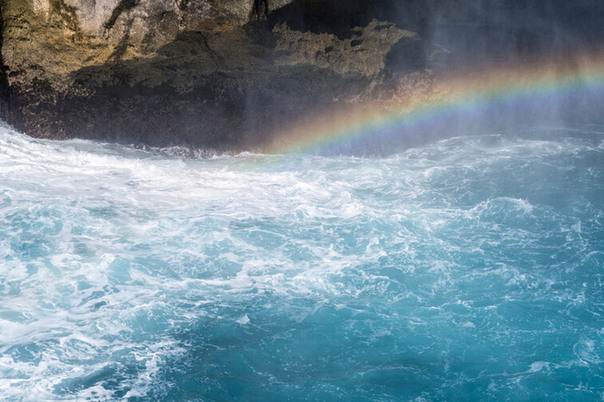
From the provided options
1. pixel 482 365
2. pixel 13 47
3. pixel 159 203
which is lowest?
pixel 482 365

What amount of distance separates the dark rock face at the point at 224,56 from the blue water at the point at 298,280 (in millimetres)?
1373

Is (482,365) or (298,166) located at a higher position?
(298,166)

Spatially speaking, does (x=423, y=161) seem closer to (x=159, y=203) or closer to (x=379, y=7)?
(x=379, y=7)

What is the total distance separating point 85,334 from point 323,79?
8.46m

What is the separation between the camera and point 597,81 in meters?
15.3

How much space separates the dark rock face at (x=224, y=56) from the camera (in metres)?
11.8

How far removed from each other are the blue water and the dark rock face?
137cm

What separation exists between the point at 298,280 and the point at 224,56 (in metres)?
6.67

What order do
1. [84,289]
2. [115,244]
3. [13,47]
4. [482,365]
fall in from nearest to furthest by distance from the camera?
[482,365] → [84,289] → [115,244] → [13,47]

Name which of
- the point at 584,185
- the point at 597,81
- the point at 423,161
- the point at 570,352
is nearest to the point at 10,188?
the point at 423,161

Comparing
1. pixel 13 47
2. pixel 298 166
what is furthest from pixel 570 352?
pixel 13 47

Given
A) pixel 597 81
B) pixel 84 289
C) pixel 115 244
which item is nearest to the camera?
pixel 84 289

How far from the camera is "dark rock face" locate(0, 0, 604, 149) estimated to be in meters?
11.8

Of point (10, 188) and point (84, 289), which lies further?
point (10, 188)
